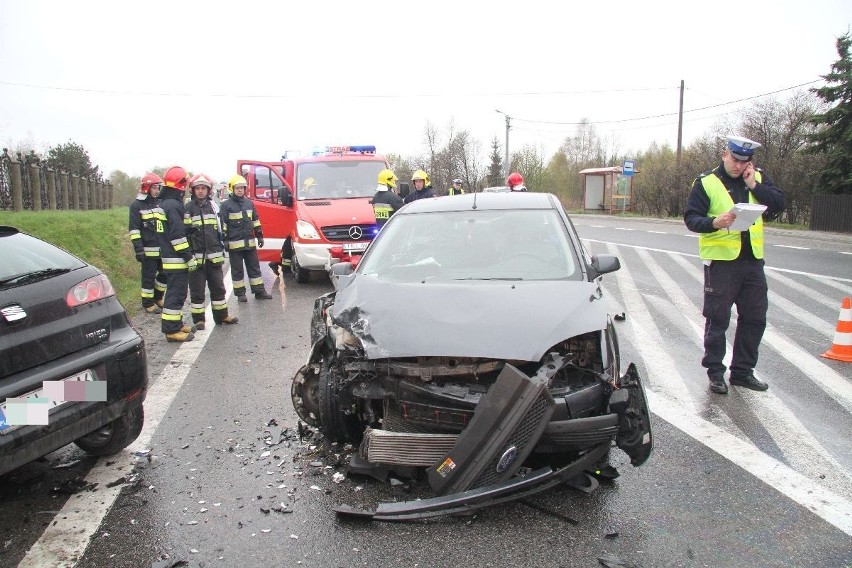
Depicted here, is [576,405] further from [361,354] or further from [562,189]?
[562,189]

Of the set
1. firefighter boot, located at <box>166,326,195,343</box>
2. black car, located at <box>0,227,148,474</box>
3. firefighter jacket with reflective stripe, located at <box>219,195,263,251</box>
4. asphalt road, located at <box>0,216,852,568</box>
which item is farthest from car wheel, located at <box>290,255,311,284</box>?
black car, located at <box>0,227,148,474</box>

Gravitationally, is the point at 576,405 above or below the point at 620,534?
above

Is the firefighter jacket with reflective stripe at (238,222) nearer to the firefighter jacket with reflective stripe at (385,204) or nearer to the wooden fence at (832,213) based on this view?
the firefighter jacket with reflective stripe at (385,204)

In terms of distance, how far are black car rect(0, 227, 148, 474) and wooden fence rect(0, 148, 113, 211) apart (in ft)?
58.9

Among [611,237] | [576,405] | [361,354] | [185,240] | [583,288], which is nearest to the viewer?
[576,405]

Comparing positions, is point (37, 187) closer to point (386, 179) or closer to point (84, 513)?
point (386, 179)

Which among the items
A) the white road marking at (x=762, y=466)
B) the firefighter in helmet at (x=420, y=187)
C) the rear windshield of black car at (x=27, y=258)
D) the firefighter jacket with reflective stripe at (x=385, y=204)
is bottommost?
the white road marking at (x=762, y=466)

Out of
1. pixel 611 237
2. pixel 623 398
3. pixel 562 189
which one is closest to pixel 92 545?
pixel 623 398

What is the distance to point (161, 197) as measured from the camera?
7.52 meters

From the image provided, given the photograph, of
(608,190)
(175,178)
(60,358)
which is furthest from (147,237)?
(608,190)

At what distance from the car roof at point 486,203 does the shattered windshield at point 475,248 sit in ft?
0.30

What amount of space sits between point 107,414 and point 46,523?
1.94ft

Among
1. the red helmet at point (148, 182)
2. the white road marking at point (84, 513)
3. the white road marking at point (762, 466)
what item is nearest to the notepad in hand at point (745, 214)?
the white road marking at point (762, 466)

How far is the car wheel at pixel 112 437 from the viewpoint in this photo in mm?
3878
